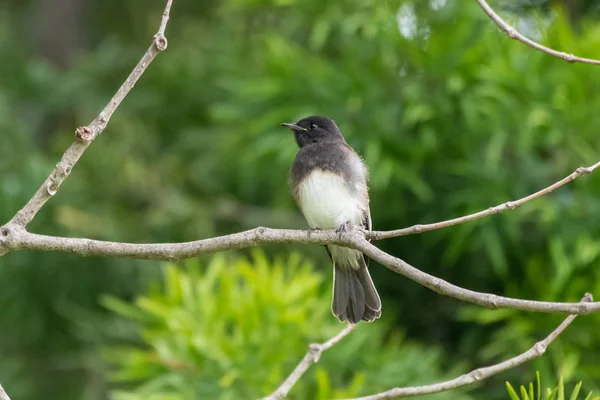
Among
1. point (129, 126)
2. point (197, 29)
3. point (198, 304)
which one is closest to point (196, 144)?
point (129, 126)

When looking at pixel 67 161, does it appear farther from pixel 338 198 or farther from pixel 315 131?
pixel 315 131

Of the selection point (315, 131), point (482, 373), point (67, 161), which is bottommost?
point (482, 373)

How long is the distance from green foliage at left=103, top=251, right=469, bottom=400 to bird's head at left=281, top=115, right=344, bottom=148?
2.86 ft

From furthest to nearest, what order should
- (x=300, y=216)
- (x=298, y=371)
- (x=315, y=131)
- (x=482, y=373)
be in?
(x=300, y=216) → (x=315, y=131) → (x=298, y=371) → (x=482, y=373)

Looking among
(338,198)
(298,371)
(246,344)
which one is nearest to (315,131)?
(338,198)

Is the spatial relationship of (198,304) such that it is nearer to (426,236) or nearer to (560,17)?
(426,236)

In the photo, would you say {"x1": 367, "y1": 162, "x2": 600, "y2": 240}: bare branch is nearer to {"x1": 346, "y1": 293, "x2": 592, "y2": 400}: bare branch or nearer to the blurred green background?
{"x1": 346, "y1": 293, "x2": 592, "y2": 400}: bare branch

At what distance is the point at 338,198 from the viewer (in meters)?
3.29

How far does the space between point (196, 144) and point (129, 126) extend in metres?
0.51

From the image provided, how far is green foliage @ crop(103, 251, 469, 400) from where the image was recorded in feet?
13.3

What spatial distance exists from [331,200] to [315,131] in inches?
16.2

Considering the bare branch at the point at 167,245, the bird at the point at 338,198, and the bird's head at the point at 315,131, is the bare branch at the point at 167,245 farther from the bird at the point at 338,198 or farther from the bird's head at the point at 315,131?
the bird's head at the point at 315,131

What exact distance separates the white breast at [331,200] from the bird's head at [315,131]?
0.27 m

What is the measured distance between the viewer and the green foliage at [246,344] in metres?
4.05
